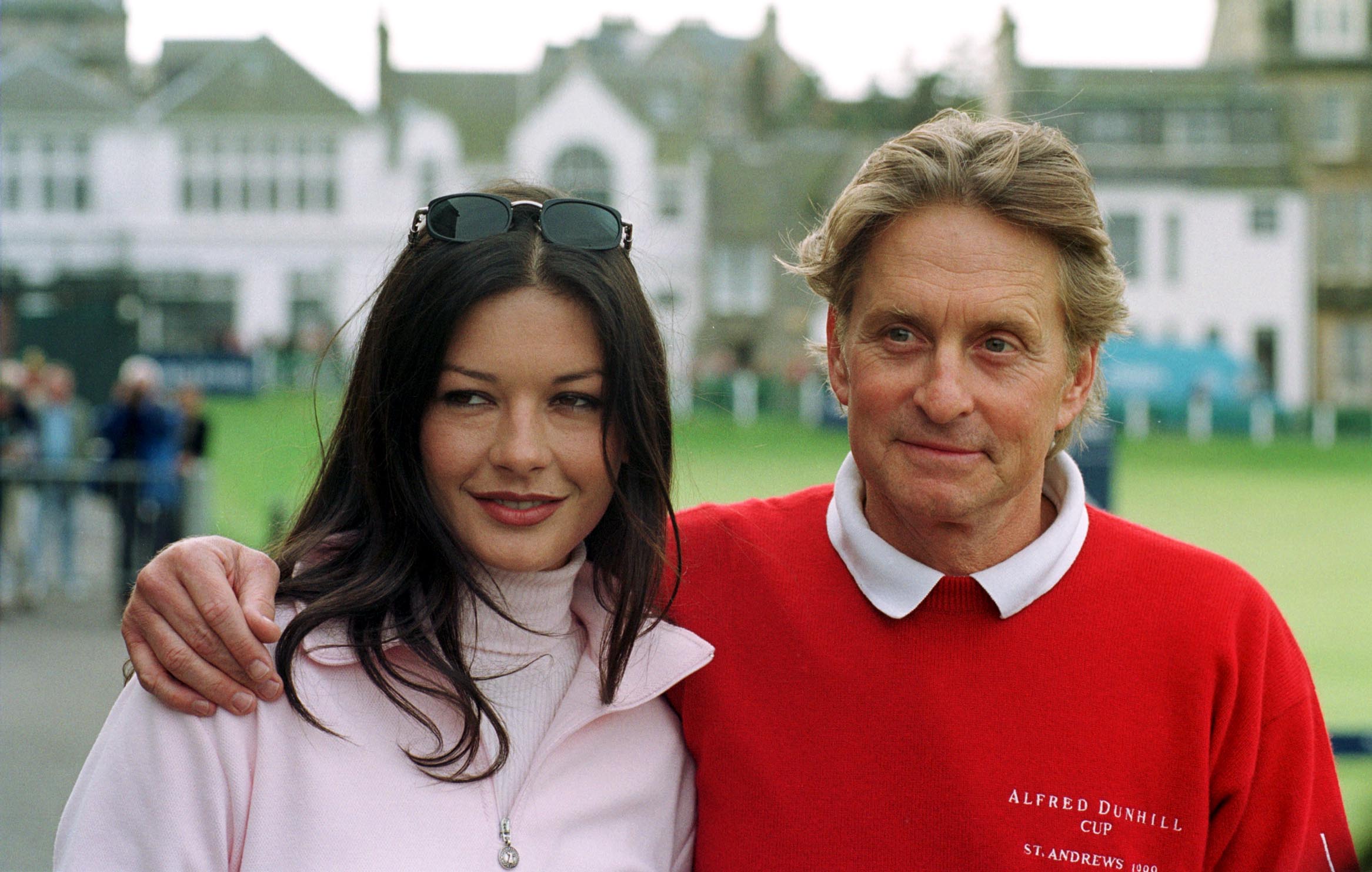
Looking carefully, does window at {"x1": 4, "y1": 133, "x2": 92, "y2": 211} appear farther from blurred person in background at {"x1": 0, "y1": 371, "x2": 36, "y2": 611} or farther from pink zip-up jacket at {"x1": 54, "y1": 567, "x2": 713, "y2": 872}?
pink zip-up jacket at {"x1": 54, "y1": 567, "x2": 713, "y2": 872}

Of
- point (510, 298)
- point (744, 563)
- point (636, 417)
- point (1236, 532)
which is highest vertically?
point (510, 298)

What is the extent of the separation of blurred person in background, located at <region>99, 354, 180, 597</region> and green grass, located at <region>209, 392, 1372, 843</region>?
0.79 meters

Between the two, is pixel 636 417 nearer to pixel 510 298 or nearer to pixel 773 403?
pixel 510 298

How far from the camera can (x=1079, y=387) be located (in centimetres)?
260

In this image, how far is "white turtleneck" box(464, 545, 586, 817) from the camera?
95.2 inches

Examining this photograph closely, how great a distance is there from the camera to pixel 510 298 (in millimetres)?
2346

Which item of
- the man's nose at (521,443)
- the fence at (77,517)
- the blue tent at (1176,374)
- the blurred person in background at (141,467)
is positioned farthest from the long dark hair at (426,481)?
the blue tent at (1176,374)

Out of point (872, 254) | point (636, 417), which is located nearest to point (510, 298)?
point (636, 417)

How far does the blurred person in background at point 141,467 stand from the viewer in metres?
10.6

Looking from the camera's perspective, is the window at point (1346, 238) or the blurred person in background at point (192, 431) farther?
the window at point (1346, 238)

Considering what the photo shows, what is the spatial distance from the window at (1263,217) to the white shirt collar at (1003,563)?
47.1 metres

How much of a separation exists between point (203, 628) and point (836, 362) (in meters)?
1.20

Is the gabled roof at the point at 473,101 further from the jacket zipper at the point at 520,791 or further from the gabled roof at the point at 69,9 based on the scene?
the jacket zipper at the point at 520,791

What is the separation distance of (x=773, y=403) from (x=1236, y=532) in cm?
1903
